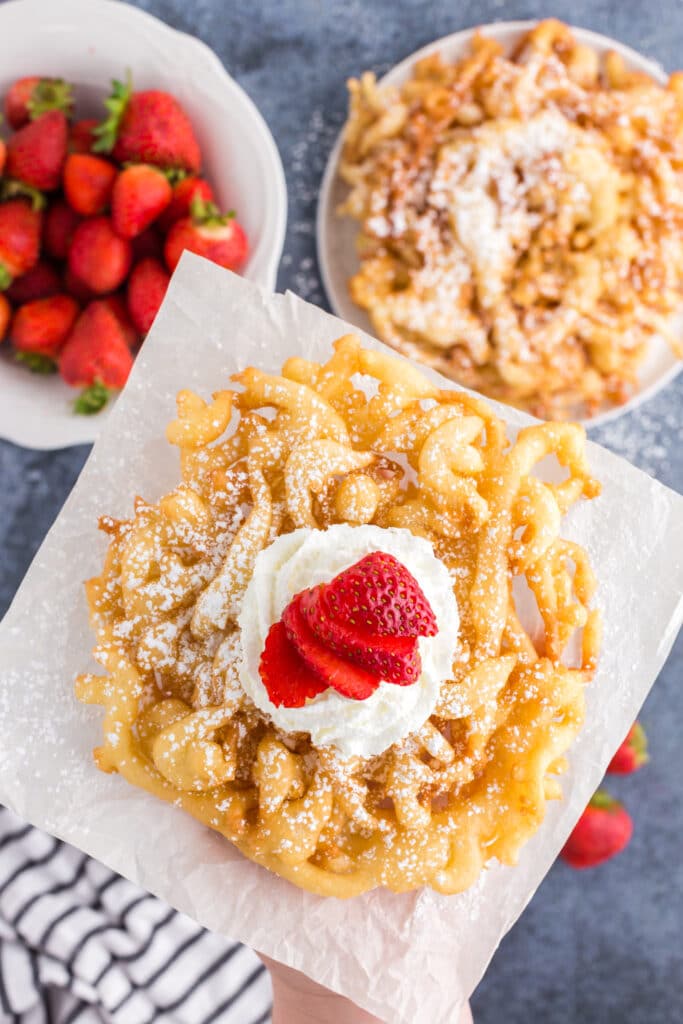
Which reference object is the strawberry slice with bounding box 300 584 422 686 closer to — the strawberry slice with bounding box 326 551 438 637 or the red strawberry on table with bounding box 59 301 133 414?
the strawberry slice with bounding box 326 551 438 637

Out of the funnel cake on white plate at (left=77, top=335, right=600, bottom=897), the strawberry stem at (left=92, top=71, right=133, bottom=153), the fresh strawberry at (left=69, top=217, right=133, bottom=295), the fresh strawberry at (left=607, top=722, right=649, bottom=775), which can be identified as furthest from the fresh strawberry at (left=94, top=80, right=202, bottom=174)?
the fresh strawberry at (left=607, top=722, right=649, bottom=775)

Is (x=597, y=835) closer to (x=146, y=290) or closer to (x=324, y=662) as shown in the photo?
(x=324, y=662)

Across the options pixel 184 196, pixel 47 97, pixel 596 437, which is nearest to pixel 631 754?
pixel 596 437

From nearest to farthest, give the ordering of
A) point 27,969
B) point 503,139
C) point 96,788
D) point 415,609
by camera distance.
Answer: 1. point 415,609
2. point 96,788
3. point 503,139
4. point 27,969

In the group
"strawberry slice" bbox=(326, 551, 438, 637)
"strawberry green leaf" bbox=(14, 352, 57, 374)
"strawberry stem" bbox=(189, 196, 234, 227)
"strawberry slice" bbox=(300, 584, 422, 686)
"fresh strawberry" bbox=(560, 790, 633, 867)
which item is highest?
"strawberry slice" bbox=(326, 551, 438, 637)

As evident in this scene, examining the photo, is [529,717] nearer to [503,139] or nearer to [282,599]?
[282,599]

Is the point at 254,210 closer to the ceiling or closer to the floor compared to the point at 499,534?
closer to the floor

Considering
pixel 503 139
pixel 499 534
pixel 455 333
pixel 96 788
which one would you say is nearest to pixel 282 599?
pixel 499 534
